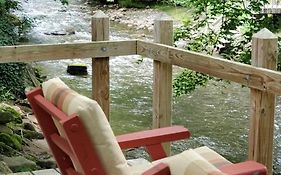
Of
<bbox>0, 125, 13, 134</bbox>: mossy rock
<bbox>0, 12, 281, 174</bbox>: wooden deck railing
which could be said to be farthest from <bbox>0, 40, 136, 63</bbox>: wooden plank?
<bbox>0, 125, 13, 134</bbox>: mossy rock

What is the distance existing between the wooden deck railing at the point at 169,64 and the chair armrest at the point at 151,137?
0.57 meters

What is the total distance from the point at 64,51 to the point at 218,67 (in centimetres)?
105

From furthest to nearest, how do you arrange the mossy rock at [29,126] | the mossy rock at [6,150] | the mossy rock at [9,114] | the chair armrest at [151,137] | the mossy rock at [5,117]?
the mossy rock at [29,126]
the mossy rock at [9,114]
the mossy rock at [5,117]
the mossy rock at [6,150]
the chair armrest at [151,137]

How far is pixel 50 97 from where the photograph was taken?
221 cm

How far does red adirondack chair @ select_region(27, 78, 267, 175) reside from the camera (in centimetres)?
180

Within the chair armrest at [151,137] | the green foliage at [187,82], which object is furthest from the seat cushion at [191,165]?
the green foliage at [187,82]

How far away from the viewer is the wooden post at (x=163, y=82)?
3.63 metres

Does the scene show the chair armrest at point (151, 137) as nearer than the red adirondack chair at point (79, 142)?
No

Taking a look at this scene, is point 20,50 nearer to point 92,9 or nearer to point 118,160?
point 118,160

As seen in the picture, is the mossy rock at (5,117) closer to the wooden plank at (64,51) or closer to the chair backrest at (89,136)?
the wooden plank at (64,51)

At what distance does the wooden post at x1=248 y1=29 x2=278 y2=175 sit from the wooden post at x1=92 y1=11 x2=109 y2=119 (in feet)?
3.89

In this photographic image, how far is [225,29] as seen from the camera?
5102 millimetres

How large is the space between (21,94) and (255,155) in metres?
6.20

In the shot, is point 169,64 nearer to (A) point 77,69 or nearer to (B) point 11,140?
(B) point 11,140
